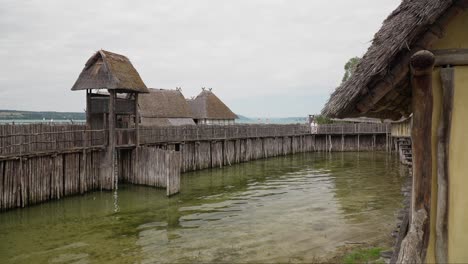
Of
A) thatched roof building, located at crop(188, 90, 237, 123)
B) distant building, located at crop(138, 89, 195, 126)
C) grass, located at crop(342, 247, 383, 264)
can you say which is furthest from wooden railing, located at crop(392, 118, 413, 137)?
thatched roof building, located at crop(188, 90, 237, 123)

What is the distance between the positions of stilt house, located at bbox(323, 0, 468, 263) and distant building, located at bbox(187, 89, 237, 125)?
35900 mm

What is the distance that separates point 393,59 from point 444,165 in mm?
1543

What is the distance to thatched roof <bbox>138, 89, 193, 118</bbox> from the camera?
34.3 m

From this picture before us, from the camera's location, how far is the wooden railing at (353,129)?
44.5 m

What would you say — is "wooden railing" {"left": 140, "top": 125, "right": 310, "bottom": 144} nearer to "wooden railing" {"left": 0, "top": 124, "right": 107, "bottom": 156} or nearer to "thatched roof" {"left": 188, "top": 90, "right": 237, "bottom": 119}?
"wooden railing" {"left": 0, "top": 124, "right": 107, "bottom": 156}

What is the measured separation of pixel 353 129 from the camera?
4494cm

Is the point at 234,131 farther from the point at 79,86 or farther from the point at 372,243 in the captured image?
the point at 372,243

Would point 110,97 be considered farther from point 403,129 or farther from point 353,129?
point 353,129

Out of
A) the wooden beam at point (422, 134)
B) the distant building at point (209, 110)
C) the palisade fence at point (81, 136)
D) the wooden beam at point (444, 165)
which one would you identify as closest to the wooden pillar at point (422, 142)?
the wooden beam at point (422, 134)

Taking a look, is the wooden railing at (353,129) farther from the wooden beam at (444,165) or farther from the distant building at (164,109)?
the wooden beam at (444,165)

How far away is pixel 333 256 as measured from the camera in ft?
31.6

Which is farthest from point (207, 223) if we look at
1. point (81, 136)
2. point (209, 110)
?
point (209, 110)

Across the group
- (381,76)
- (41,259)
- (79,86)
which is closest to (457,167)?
(381,76)

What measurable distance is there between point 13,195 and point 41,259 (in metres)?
6.47
